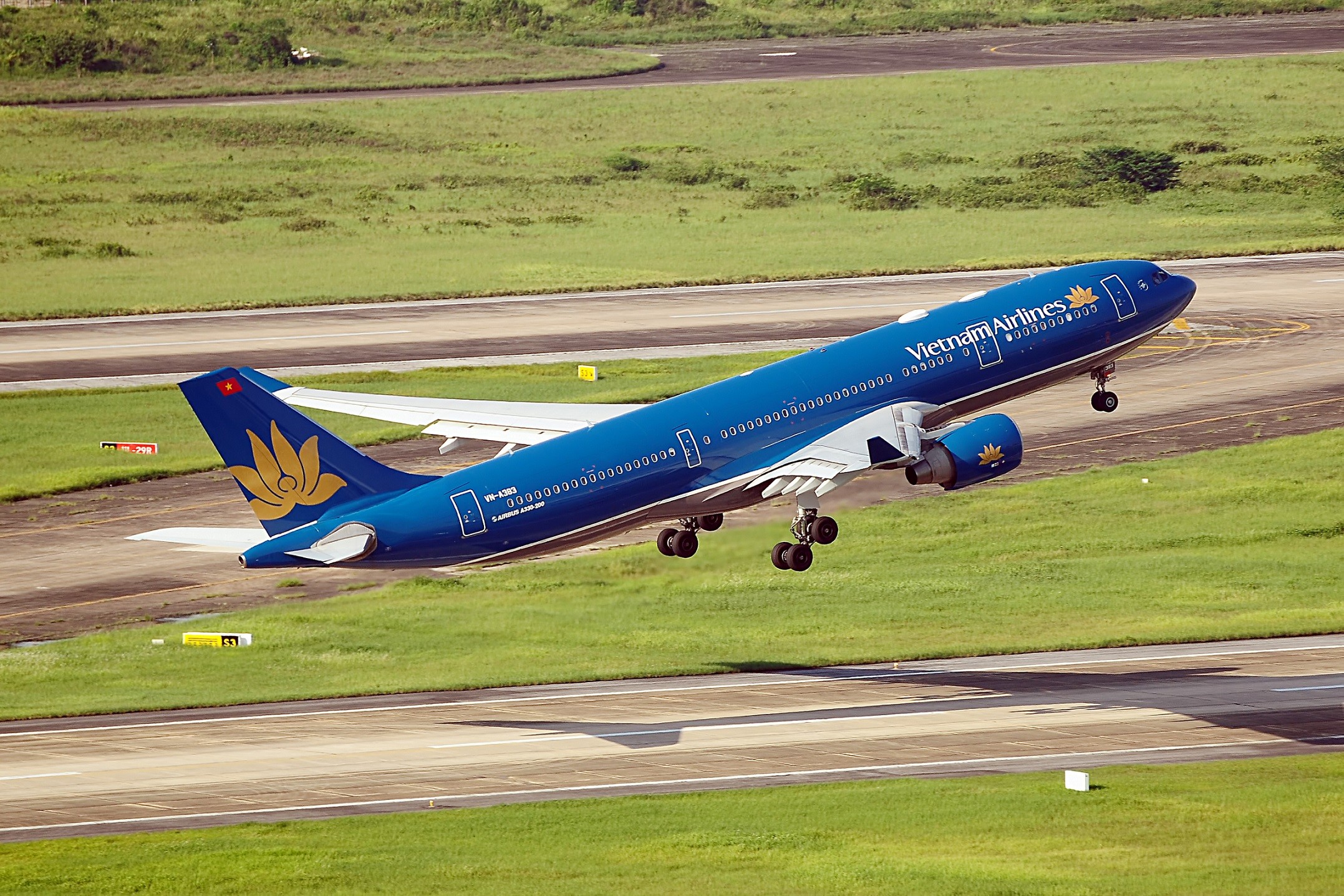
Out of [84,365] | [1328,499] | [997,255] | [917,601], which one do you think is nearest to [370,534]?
[917,601]

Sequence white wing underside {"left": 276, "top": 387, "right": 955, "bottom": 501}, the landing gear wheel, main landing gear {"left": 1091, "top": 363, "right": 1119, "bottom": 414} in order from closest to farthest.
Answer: white wing underside {"left": 276, "top": 387, "right": 955, "bottom": 501} → main landing gear {"left": 1091, "top": 363, "right": 1119, "bottom": 414} → the landing gear wheel

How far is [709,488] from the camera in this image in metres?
67.2

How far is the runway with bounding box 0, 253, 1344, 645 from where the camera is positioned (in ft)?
312

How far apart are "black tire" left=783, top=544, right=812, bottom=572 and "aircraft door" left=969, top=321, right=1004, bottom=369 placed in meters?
9.56

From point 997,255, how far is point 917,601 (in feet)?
216

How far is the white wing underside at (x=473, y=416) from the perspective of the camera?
7062cm

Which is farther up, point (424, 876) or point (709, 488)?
point (709, 488)

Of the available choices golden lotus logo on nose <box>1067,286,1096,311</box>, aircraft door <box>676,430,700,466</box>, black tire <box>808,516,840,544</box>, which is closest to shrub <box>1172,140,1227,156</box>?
golden lotus logo on nose <box>1067,286,1096,311</box>

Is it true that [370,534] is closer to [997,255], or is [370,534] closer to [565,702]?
[565,702]

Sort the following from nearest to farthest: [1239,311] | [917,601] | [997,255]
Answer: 1. [917,601]
2. [1239,311]
3. [997,255]

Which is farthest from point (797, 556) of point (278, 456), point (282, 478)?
point (278, 456)

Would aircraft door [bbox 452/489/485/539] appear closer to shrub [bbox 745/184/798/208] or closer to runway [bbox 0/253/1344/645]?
runway [bbox 0/253/1344/645]

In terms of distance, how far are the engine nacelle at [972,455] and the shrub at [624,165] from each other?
128412 mm

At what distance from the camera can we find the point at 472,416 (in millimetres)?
71812
